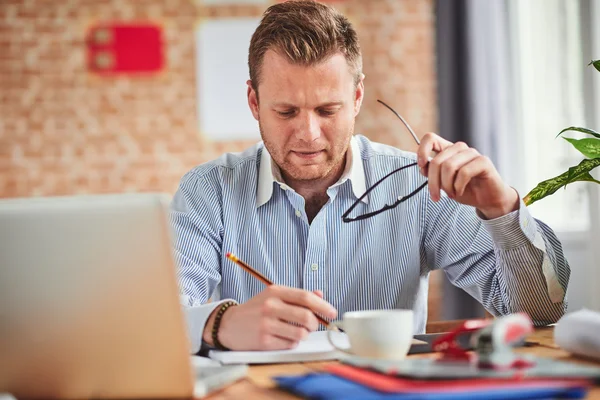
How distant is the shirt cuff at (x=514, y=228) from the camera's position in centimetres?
148

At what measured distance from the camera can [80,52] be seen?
4234mm

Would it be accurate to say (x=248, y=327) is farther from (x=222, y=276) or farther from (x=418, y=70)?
(x=418, y=70)

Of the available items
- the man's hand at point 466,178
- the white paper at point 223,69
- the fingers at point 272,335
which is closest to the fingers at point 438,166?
the man's hand at point 466,178

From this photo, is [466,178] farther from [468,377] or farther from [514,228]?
[468,377]

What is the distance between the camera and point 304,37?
5.72ft

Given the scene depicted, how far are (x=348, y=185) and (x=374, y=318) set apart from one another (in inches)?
31.6

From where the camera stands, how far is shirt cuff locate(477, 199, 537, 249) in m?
1.48

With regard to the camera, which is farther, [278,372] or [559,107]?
[559,107]

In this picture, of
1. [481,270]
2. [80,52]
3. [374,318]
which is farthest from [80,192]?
[374,318]

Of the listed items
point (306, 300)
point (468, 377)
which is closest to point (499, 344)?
point (468, 377)

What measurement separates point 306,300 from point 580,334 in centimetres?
41

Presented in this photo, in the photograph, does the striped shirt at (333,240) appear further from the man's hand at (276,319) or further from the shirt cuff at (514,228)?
the man's hand at (276,319)

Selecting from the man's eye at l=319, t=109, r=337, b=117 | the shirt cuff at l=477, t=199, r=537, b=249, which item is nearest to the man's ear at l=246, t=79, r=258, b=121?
the man's eye at l=319, t=109, r=337, b=117

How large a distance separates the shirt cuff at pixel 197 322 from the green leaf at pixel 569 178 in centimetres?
69
